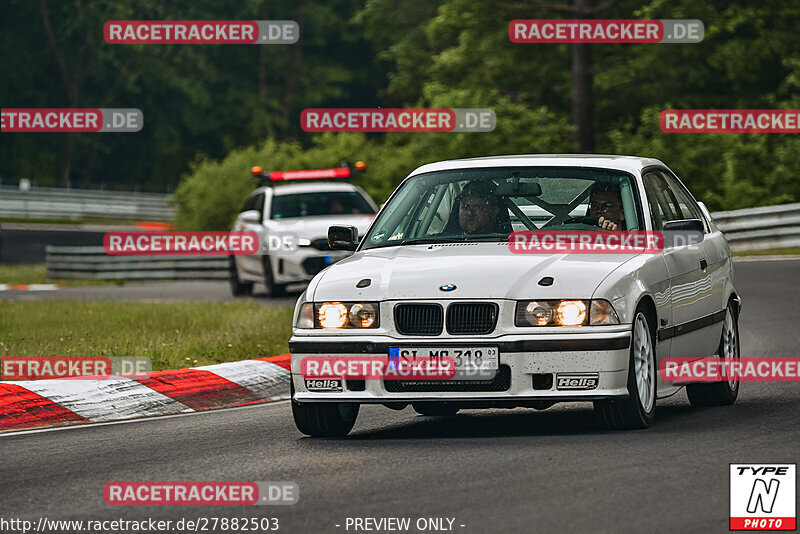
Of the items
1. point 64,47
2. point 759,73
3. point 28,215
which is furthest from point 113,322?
point 64,47

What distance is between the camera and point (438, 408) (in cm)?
1050

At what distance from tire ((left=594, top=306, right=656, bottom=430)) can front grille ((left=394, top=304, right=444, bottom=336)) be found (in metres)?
1.01

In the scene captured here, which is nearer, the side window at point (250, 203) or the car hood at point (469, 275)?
the car hood at point (469, 275)

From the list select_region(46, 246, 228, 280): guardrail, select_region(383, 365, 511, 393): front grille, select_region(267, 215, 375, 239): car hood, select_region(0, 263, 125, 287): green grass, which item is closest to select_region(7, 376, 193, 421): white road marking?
select_region(383, 365, 511, 393): front grille

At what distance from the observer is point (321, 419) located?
374 inches

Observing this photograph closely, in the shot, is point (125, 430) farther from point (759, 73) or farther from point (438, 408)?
point (759, 73)

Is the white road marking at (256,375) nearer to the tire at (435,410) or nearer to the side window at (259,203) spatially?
the tire at (435,410)

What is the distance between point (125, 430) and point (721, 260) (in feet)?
13.6

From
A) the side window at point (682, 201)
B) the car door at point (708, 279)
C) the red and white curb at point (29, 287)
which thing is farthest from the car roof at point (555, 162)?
the red and white curb at point (29, 287)

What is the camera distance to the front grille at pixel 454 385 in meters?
8.78

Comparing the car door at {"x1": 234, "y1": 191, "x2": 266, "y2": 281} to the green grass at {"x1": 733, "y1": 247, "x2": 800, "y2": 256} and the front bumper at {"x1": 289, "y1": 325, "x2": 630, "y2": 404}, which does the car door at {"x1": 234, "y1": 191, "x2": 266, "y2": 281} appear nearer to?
the green grass at {"x1": 733, "y1": 247, "x2": 800, "y2": 256}
